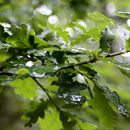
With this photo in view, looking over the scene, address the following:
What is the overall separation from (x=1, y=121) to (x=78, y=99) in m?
1.60

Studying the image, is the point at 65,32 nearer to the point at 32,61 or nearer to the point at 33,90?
the point at 32,61

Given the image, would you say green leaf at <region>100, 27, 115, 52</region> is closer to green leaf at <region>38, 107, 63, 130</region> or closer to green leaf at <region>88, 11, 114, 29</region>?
green leaf at <region>88, 11, 114, 29</region>

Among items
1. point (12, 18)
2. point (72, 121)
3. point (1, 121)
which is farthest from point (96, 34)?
point (1, 121)

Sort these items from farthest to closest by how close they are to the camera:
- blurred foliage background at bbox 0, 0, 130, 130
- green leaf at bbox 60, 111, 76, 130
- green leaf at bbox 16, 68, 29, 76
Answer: blurred foliage background at bbox 0, 0, 130, 130 < green leaf at bbox 60, 111, 76, 130 < green leaf at bbox 16, 68, 29, 76

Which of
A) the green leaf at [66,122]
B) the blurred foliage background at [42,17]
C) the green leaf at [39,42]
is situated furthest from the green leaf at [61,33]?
the blurred foliage background at [42,17]

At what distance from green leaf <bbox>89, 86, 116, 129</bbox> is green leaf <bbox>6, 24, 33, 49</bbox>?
163mm

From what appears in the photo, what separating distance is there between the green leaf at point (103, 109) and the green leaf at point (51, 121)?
25 cm

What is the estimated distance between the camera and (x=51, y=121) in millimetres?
978

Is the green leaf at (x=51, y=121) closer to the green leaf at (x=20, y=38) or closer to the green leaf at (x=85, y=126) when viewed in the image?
A: the green leaf at (x=85, y=126)

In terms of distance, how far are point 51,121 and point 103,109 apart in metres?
0.27

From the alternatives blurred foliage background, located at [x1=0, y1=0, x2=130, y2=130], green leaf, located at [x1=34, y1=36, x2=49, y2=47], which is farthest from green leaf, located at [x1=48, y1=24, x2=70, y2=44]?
blurred foliage background, located at [x1=0, y1=0, x2=130, y2=130]

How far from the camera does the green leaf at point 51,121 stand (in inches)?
38.4

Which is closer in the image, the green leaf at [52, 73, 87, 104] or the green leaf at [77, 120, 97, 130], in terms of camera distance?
the green leaf at [52, 73, 87, 104]

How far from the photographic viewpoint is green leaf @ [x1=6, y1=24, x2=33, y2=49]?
740mm
